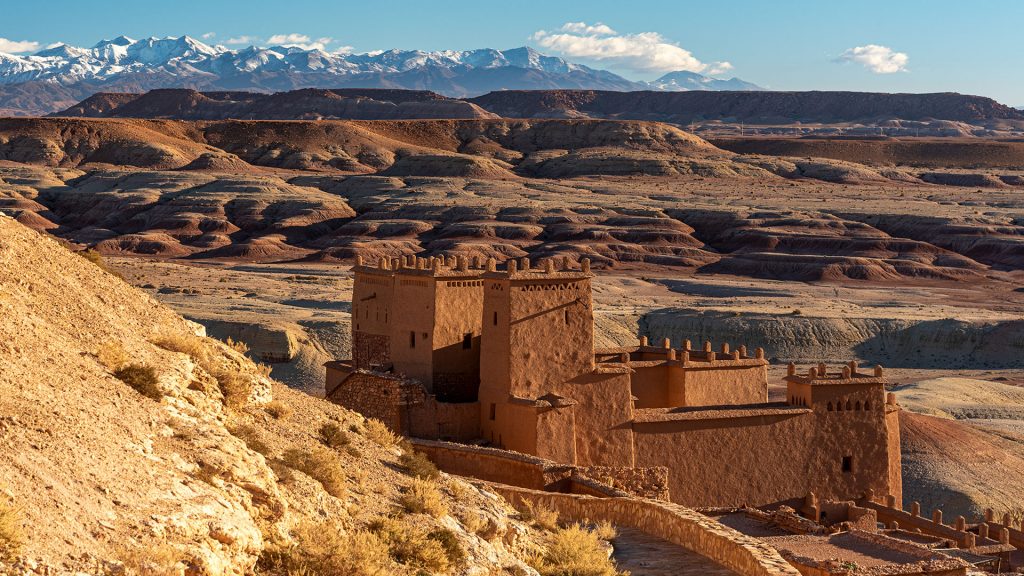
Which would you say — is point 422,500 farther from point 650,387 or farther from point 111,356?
point 650,387

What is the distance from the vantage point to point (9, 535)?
288 inches

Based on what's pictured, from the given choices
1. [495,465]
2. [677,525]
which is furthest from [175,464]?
[495,465]

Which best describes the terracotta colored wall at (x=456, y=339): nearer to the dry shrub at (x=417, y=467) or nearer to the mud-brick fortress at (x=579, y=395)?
the mud-brick fortress at (x=579, y=395)

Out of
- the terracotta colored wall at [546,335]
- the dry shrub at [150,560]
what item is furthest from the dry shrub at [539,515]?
the terracotta colored wall at [546,335]

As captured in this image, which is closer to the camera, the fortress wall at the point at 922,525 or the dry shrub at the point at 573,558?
the dry shrub at the point at 573,558

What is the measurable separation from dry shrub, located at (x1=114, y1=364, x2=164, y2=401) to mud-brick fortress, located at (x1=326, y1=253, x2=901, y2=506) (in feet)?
36.9

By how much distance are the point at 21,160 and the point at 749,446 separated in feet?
405

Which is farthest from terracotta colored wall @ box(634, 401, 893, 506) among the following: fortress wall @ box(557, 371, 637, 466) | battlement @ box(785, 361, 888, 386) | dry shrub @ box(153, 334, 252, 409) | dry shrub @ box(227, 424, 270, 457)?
dry shrub @ box(227, 424, 270, 457)

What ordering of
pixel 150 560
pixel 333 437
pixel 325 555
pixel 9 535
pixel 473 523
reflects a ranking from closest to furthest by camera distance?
pixel 9 535 → pixel 150 560 → pixel 325 555 → pixel 473 523 → pixel 333 437

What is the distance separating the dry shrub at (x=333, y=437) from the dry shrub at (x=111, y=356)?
8.26 ft

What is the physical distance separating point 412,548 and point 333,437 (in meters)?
2.86

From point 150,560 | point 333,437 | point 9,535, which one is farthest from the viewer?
point 333,437

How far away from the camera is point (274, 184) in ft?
364

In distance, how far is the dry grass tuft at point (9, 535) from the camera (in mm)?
7277
